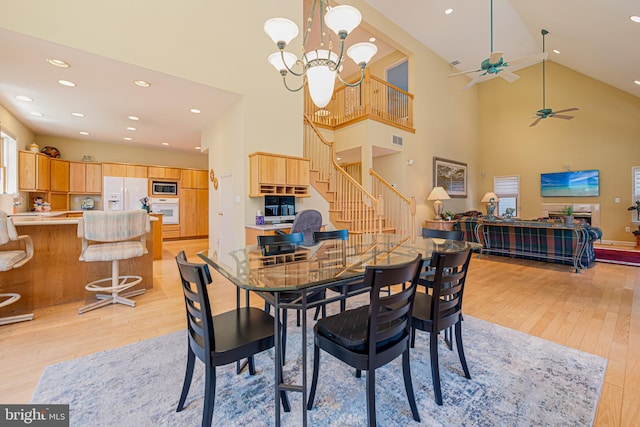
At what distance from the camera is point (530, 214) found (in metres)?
8.41

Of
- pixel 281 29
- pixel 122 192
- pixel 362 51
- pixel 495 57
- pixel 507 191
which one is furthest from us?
pixel 507 191

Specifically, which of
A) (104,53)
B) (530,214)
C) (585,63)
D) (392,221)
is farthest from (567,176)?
(104,53)

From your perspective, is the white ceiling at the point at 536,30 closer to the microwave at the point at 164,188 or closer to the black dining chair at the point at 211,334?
the black dining chair at the point at 211,334

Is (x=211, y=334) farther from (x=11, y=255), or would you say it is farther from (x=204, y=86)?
(x=204, y=86)

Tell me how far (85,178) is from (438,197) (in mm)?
9099

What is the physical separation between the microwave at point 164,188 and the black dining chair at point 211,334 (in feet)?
23.8

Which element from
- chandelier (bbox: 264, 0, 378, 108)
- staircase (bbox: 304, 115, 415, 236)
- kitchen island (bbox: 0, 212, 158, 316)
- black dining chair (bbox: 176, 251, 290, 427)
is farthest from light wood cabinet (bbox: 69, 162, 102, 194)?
black dining chair (bbox: 176, 251, 290, 427)

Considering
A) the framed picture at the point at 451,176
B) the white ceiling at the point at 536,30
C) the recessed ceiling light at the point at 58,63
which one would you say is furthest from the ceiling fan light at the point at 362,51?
the framed picture at the point at 451,176

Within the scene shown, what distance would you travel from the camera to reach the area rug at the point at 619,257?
5.00 metres

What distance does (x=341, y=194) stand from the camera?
5555mm

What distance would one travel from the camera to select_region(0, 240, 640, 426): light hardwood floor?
69.1 inches

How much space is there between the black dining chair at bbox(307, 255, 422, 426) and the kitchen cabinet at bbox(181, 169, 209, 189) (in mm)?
7900

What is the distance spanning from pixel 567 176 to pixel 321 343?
966cm

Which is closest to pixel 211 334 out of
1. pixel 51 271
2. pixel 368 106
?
pixel 51 271
